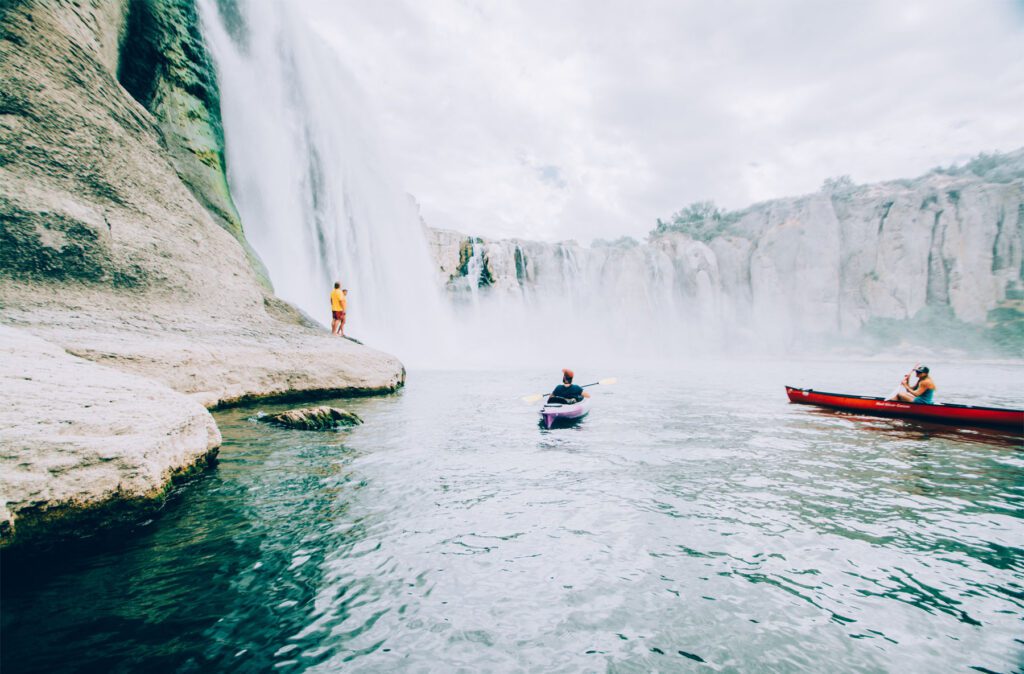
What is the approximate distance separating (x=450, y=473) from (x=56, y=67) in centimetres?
1220

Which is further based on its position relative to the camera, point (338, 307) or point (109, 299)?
point (338, 307)

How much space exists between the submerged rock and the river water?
1.20 metres

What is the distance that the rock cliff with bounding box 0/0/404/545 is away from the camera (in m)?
3.61

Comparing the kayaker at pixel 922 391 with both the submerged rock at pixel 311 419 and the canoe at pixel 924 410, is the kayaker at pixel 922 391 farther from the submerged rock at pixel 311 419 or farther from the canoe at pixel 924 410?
the submerged rock at pixel 311 419

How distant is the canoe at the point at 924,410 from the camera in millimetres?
8742

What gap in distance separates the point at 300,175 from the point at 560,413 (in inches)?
661

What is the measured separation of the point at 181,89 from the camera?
14242 millimetres

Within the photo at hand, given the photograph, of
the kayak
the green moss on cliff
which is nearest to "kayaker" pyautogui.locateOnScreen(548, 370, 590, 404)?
the kayak

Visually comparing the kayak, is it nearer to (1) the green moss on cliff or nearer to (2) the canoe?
(2) the canoe

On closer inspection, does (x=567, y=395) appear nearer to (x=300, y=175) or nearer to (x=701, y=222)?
(x=300, y=175)

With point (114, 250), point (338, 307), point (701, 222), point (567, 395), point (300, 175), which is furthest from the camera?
point (701, 222)

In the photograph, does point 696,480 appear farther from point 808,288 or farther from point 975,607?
point 808,288

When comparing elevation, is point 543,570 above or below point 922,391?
below

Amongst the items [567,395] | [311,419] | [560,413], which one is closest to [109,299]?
[311,419]
